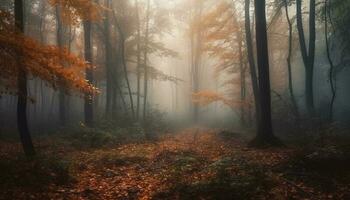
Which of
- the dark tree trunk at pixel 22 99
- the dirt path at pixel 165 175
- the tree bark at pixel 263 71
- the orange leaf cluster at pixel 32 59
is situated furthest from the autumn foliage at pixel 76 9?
the tree bark at pixel 263 71

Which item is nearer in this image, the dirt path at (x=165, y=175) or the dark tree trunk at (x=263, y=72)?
the dirt path at (x=165, y=175)

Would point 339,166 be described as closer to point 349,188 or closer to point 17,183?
point 349,188

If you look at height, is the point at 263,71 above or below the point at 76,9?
below

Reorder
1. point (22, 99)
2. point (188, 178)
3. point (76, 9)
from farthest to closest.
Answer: point (76, 9), point (22, 99), point (188, 178)

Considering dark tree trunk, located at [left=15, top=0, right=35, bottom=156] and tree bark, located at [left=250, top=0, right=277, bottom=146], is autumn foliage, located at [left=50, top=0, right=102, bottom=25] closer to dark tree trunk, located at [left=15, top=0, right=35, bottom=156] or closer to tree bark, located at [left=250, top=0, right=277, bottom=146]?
dark tree trunk, located at [left=15, top=0, right=35, bottom=156]

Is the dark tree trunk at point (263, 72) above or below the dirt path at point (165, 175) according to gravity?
above

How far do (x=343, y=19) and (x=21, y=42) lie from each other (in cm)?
2203

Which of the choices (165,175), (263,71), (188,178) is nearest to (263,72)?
(263,71)

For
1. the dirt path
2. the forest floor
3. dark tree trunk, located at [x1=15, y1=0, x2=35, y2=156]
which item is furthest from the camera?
dark tree trunk, located at [x1=15, y1=0, x2=35, y2=156]

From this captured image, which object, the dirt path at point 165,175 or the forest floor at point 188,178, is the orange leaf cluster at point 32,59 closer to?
the forest floor at point 188,178

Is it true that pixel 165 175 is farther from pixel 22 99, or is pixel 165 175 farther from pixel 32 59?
pixel 22 99

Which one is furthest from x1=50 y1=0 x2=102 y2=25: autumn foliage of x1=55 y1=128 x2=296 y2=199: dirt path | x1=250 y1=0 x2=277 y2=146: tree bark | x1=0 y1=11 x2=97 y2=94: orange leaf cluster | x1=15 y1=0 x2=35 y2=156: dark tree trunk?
x1=250 y1=0 x2=277 y2=146: tree bark

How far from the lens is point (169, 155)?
539 inches

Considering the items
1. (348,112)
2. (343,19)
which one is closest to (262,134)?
(343,19)
